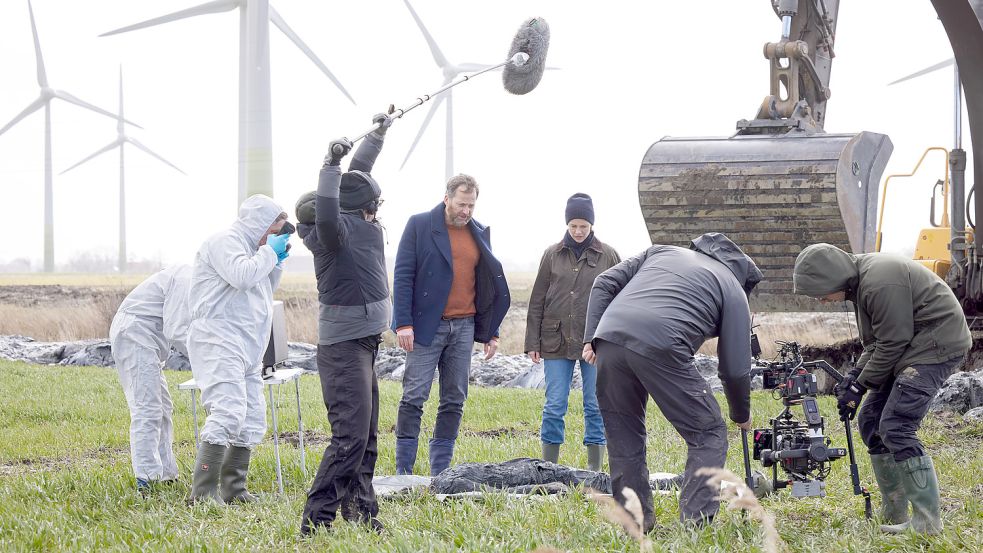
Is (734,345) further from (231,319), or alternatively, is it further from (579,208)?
(231,319)

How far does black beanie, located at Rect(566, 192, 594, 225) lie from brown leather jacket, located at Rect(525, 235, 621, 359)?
0.62 feet

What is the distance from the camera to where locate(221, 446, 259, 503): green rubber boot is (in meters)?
5.81

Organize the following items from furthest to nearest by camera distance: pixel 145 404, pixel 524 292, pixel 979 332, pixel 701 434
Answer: pixel 524 292 < pixel 979 332 < pixel 145 404 < pixel 701 434

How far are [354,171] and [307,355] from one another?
1130 centimetres

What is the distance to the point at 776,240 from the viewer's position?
823cm

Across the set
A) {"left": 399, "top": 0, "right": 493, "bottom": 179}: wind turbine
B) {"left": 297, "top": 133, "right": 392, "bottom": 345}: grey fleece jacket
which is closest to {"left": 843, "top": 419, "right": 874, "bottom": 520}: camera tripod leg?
{"left": 297, "top": 133, "right": 392, "bottom": 345}: grey fleece jacket

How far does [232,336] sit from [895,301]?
310cm

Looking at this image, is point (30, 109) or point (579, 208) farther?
point (30, 109)

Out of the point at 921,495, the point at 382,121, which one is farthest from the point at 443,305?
the point at 921,495

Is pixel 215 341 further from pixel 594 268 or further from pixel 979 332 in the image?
pixel 979 332

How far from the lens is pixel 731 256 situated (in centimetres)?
485

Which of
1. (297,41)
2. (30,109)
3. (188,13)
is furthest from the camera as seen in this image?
(30,109)

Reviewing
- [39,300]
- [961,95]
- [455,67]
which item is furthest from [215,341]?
[39,300]

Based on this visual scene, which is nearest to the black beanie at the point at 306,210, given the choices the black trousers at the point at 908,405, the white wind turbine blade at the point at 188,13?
the black trousers at the point at 908,405
